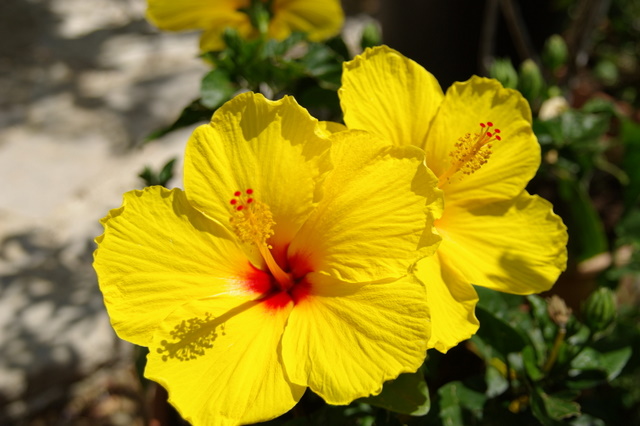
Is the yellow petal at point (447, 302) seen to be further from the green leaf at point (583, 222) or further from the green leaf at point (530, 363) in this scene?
the green leaf at point (583, 222)

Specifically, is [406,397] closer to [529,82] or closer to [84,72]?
[529,82]

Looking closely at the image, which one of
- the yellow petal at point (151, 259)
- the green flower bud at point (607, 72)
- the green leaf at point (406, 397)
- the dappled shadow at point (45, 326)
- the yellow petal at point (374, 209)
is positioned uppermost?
the yellow petal at point (374, 209)

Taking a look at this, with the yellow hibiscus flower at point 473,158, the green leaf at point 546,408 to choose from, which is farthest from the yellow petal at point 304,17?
the green leaf at point 546,408

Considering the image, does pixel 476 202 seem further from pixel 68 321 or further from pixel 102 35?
pixel 102 35

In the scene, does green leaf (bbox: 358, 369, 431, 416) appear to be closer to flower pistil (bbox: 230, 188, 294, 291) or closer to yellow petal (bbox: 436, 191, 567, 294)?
yellow petal (bbox: 436, 191, 567, 294)

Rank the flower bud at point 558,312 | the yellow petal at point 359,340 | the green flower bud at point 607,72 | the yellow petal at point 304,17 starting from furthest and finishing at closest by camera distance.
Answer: the green flower bud at point 607,72, the yellow petal at point 304,17, the flower bud at point 558,312, the yellow petal at point 359,340

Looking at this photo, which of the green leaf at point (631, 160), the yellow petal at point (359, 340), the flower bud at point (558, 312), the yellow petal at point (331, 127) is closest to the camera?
the yellow petal at point (359, 340)

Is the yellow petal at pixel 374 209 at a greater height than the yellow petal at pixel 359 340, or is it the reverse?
the yellow petal at pixel 374 209
